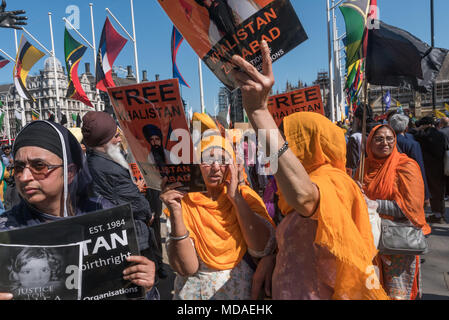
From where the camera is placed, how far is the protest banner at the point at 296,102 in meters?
3.84

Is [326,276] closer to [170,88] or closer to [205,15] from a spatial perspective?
[170,88]

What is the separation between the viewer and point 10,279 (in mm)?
1151

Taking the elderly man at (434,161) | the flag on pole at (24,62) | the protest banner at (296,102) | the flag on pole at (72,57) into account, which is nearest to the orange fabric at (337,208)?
the protest banner at (296,102)

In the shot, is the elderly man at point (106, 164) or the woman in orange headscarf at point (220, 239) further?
the elderly man at point (106, 164)

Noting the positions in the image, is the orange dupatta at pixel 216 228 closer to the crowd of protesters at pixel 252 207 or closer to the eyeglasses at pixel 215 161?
the crowd of protesters at pixel 252 207

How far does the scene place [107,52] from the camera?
10586 mm

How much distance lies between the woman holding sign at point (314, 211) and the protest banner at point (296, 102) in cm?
223

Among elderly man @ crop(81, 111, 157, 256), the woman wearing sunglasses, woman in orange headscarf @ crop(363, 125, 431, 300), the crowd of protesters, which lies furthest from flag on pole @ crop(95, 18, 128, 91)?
the woman wearing sunglasses

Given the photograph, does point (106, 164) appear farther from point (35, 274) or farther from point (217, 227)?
point (35, 274)

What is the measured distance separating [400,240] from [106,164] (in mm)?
2431

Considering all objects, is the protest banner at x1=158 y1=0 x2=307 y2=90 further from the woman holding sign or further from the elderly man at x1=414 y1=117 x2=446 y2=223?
the elderly man at x1=414 y1=117 x2=446 y2=223

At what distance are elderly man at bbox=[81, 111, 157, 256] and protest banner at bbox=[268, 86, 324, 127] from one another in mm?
1862

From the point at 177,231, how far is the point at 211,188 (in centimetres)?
38

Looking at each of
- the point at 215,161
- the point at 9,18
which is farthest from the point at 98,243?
the point at 9,18
